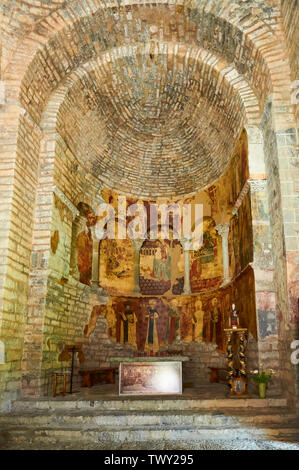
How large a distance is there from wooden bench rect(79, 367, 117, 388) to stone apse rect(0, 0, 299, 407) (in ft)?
1.74

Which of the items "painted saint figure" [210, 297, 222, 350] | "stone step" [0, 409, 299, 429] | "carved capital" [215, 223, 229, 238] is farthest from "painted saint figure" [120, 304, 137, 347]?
"stone step" [0, 409, 299, 429]

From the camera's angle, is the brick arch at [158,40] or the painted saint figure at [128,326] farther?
the painted saint figure at [128,326]

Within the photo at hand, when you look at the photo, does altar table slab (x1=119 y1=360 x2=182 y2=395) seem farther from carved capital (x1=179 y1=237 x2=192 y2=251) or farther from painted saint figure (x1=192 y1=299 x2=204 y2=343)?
carved capital (x1=179 y1=237 x2=192 y2=251)

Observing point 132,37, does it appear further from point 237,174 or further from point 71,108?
point 237,174

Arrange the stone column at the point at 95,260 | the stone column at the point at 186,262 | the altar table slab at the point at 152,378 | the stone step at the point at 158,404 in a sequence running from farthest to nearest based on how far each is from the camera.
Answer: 1. the stone column at the point at 186,262
2. the stone column at the point at 95,260
3. the altar table slab at the point at 152,378
4. the stone step at the point at 158,404

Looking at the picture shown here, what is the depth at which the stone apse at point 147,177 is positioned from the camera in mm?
8391

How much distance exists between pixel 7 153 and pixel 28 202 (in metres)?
1.27

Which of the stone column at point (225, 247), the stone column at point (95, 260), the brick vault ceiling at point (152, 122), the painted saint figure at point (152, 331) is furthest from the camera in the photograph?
the painted saint figure at point (152, 331)

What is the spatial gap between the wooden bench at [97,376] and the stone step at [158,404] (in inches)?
109

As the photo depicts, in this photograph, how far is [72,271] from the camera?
11.0 m

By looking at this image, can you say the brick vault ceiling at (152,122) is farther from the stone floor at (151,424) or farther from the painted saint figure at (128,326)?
the stone floor at (151,424)

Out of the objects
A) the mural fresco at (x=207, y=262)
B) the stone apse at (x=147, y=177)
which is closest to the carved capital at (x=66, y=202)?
the stone apse at (x=147, y=177)

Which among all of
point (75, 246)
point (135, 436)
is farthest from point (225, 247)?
point (135, 436)

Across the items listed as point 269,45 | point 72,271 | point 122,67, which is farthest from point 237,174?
point 72,271
